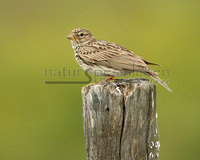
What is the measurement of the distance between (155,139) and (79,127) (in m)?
6.20

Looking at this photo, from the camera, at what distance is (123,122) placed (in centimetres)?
783

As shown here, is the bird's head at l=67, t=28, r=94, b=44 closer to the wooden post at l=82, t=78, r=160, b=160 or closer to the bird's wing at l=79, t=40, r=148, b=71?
the bird's wing at l=79, t=40, r=148, b=71

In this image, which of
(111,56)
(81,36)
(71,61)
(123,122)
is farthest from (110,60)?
(71,61)

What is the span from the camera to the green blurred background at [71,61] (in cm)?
1388

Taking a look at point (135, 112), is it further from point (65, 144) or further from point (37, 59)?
point (37, 59)

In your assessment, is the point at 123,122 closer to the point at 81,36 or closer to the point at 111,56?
the point at 111,56

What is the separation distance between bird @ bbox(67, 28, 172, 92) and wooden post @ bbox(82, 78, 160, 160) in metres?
1.81

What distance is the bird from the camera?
33.0 ft

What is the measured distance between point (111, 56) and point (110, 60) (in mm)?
148

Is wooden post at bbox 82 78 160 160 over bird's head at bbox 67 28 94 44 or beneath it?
beneath

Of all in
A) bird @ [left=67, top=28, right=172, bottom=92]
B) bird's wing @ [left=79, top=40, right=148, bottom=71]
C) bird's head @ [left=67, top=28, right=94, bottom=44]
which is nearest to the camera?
bird @ [left=67, top=28, right=172, bottom=92]

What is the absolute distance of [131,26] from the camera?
2200 centimetres

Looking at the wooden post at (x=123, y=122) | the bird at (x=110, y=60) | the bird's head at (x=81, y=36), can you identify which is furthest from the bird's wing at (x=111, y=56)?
the wooden post at (x=123, y=122)

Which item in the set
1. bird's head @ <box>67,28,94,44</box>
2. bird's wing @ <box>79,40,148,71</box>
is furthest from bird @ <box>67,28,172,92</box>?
bird's head @ <box>67,28,94,44</box>
